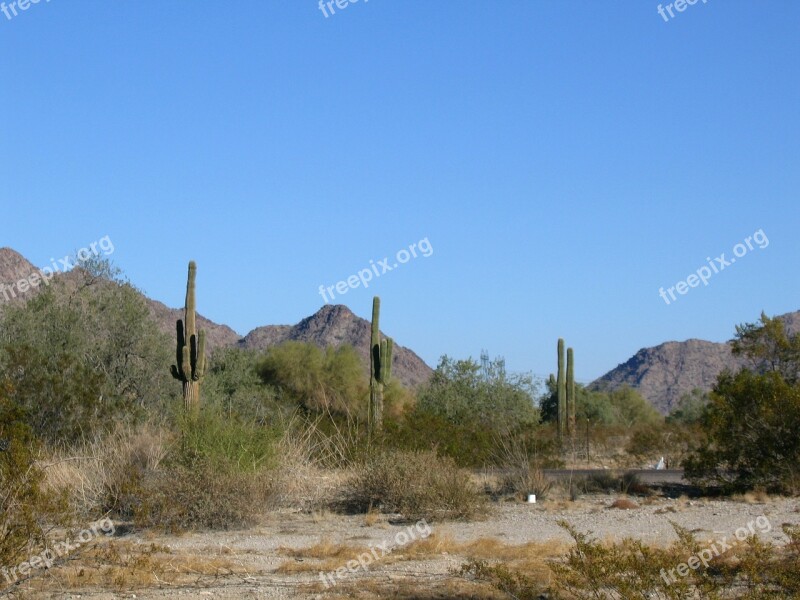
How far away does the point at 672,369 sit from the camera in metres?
102

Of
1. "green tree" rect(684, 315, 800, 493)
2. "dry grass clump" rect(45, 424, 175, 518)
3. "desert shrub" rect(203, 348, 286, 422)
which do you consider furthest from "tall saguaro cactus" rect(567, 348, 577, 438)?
"dry grass clump" rect(45, 424, 175, 518)

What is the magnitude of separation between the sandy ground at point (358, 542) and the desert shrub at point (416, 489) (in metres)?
0.37

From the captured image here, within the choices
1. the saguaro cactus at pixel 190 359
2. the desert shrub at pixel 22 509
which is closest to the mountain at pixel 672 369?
the saguaro cactus at pixel 190 359

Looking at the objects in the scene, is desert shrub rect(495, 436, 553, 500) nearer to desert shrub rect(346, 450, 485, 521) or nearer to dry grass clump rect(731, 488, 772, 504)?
desert shrub rect(346, 450, 485, 521)

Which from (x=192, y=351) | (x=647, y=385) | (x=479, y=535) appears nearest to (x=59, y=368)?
(x=192, y=351)

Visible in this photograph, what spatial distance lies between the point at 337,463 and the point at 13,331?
517 inches

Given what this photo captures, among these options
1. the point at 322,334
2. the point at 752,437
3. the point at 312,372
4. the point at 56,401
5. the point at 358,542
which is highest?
the point at 322,334

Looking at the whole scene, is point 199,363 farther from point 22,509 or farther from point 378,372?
point 22,509

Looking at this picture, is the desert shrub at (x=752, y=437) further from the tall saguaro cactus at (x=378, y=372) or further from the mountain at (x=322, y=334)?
the mountain at (x=322, y=334)

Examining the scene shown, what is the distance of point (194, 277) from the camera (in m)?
21.1

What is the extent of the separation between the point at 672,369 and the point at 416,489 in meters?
91.2

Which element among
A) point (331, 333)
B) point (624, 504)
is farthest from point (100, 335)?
point (331, 333)

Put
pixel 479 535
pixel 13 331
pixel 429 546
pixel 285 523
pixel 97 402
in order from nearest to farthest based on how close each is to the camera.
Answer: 1. pixel 429 546
2. pixel 479 535
3. pixel 285 523
4. pixel 97 402
5. pixel 13 331

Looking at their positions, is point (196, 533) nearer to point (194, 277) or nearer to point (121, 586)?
point (121, 586)
